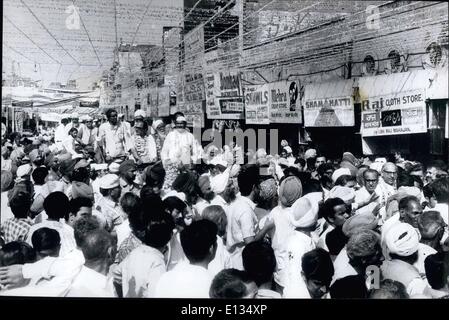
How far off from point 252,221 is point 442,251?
1.36 meters

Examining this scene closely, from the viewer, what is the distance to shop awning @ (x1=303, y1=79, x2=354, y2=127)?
21.0 feet

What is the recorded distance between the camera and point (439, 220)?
350 centimetres

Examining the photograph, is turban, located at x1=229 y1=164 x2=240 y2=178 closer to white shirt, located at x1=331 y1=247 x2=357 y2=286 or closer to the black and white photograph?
the black and white photograph

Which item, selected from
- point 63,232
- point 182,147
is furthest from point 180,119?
point 63,232

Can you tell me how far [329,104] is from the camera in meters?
6.61

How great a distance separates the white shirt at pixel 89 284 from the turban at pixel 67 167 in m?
1.79

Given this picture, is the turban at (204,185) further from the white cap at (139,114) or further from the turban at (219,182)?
the white cap at (139,114)

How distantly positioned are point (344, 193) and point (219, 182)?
3.40ft

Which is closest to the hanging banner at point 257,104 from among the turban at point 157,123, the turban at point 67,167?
the turban at point 157,123

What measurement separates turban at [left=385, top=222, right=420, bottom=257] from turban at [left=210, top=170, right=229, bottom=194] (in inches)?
59.3

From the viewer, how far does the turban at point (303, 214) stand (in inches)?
139

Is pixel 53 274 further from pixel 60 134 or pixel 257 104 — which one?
pixel 257 104

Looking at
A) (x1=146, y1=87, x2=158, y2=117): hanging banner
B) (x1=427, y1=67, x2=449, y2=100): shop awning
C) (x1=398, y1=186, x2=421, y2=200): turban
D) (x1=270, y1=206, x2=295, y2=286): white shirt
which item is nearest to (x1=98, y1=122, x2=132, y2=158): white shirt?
(x1=146, y1=87, x2=158, y2=117): hanging banner
